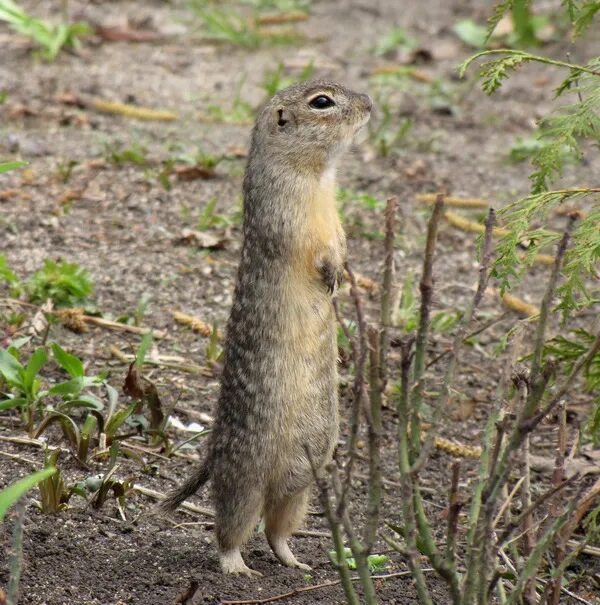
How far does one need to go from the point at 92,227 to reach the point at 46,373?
1.77 meters

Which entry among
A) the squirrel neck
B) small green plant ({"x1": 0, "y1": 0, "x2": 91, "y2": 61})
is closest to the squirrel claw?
the squirrel neck

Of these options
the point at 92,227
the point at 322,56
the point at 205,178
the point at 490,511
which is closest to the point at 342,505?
the point at 490,511

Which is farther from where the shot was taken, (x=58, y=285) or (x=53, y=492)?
(x=58, y=285)

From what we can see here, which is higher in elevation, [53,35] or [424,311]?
[53,35]

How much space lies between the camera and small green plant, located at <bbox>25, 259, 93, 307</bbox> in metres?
5.88

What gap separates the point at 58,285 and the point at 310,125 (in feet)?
5.98

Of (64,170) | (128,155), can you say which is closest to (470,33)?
(128,155)

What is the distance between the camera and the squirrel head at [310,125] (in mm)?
4684

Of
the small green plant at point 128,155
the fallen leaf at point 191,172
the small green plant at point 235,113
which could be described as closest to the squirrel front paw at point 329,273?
the fallen leaf at point 191,172

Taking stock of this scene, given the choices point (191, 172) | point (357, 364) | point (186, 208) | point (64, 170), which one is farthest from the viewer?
point (191, 172)

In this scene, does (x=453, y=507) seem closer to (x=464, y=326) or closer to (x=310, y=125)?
(x=464, y=326)

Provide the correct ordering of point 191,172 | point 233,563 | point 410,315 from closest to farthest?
point 233,563 < point 410,315 < point 191,172

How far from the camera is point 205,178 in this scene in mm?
7762

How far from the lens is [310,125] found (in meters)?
4.75
